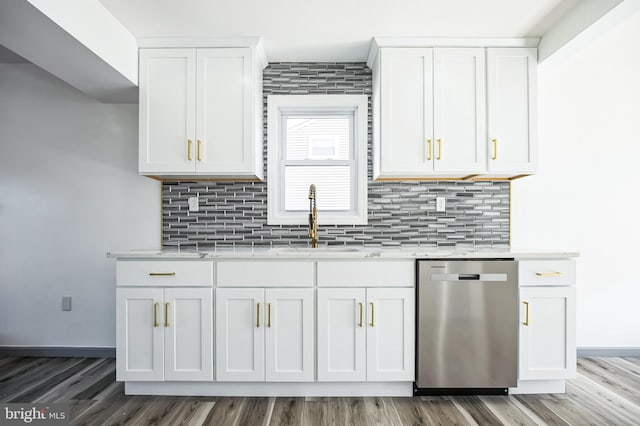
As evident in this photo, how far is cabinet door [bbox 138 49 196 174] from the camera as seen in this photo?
251cm

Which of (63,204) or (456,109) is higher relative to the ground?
(456,109)

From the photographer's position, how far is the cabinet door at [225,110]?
2.51 metres

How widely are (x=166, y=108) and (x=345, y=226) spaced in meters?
1.61

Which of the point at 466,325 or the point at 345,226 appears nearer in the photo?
the point at 466,325

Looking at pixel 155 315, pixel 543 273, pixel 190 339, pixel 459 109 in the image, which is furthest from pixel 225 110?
pixel 543 273

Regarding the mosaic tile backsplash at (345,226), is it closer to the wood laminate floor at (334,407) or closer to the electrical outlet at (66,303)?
the electrical outlet at (66,303)

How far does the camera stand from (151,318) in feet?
7.34

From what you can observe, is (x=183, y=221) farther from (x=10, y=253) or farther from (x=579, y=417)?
(x=579, y=417)

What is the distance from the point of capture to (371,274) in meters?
2.24

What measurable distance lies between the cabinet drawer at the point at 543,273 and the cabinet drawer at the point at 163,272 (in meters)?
1.99

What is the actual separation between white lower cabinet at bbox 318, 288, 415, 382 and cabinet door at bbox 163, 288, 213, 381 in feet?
2.32

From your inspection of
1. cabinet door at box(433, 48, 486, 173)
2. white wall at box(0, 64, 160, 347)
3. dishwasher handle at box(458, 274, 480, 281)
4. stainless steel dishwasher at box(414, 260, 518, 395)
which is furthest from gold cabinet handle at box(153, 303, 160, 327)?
cabinet door at box(433, 48, 486, 173)

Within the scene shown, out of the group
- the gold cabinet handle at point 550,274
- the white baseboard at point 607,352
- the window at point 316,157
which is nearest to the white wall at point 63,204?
the window at point 316,157

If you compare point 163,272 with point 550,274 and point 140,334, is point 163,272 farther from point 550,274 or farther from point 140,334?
point 550,274
